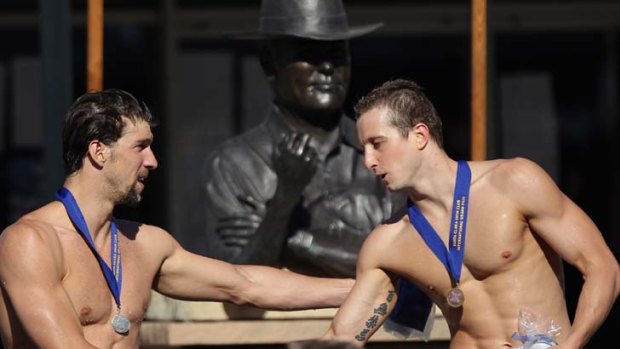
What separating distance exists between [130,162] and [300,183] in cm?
127

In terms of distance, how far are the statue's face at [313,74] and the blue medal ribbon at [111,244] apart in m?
1.51

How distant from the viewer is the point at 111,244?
20.4 feet

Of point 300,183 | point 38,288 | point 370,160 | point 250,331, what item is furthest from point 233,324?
point 38,288

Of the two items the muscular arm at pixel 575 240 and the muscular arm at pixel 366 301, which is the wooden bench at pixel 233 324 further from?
the muscular arm at pixel 575 240

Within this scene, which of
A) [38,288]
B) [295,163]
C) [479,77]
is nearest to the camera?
[38,288]

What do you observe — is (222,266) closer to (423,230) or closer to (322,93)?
(423,230)

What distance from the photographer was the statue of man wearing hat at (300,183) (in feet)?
24.7

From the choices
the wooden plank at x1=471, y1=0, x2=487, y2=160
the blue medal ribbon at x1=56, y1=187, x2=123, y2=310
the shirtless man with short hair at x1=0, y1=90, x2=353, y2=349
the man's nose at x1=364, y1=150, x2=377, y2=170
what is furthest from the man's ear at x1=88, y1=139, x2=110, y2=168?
the wooden plank at x1=471, y1=0, x2=487, y2=160

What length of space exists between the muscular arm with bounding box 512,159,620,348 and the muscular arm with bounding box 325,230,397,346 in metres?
0.48

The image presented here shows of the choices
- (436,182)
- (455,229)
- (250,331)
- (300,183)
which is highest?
(436,182)

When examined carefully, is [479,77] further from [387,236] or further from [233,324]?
[233,324]

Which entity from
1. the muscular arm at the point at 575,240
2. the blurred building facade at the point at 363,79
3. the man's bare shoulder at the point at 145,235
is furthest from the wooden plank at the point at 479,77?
the blurred building facade at the point at 363,79

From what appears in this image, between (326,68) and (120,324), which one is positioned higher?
(326,68)

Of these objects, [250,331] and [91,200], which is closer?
[91,200]
